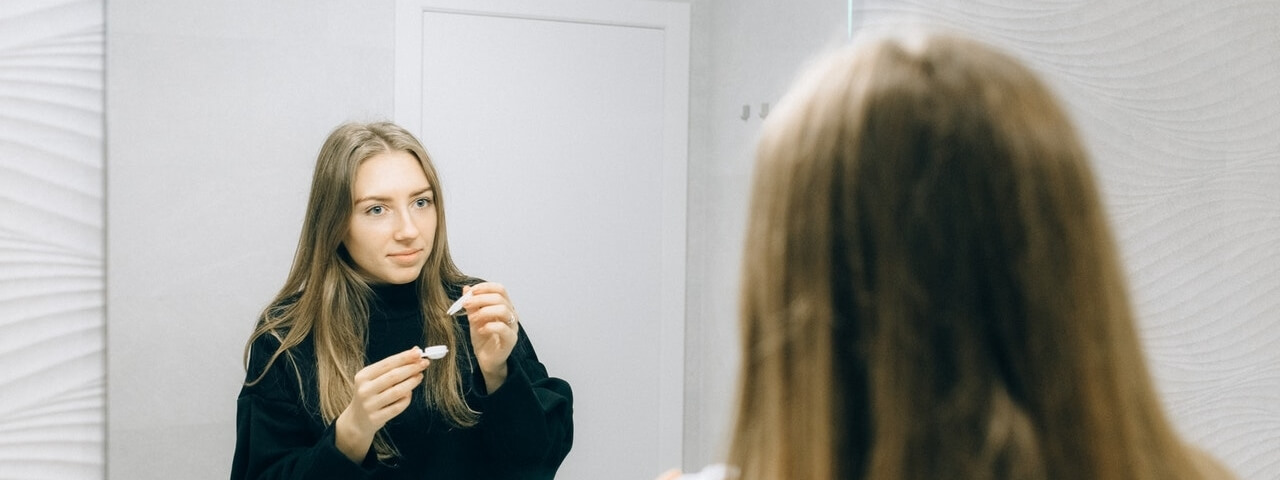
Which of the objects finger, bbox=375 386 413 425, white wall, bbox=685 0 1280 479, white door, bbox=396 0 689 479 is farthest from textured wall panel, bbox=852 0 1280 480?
finger, bbox=375 386 413 425

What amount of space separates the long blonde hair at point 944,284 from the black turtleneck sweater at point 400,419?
1.78 ft

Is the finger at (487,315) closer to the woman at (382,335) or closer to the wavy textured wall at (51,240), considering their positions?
the woman at (382,335)

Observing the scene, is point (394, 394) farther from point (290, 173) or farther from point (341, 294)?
point (290, 173)

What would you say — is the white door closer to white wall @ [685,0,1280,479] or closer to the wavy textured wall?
white wall @ [685,0,1280,479]

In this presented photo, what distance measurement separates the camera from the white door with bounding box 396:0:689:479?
2.88ft

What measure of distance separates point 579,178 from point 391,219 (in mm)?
189

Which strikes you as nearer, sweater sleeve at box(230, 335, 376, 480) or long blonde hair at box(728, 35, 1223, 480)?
long blonde hair at box(728, 35, 1223, 480)

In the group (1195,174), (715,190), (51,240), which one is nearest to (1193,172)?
(1195,174)

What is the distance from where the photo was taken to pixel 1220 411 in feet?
2.99

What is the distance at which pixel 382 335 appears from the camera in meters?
0.85

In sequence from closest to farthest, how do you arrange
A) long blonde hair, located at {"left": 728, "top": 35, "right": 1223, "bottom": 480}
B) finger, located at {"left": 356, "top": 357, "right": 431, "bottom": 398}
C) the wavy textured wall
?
long blonde hair, located at {"left": 728, "top": 35, "right": 1223, "bottom": 480} → finger, located at {"left": 356, "top": 357, "right": 431, "bottom": 398} → the wavy textured wall

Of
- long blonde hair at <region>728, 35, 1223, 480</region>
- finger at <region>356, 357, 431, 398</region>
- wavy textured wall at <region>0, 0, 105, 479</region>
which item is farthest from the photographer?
wavy textured wall at <region>0, 0, 105, 479</region>

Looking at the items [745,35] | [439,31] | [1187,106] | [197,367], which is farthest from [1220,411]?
[197,367]

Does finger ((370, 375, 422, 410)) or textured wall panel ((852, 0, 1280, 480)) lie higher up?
textured wall panel ((852, 0, 1280, 480))
